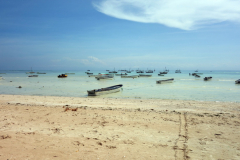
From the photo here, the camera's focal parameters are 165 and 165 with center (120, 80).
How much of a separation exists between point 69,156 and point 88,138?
1.37 meters

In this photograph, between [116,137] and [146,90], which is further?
[146,90]

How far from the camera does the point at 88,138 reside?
6.12m

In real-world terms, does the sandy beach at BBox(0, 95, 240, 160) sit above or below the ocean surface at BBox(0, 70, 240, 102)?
above

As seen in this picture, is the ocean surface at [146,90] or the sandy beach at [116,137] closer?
the sandy beach at [116,137]

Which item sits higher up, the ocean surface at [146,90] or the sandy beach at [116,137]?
the sandy beach at [116,137]

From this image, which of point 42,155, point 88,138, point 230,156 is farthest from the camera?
point 88,138

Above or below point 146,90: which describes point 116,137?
above

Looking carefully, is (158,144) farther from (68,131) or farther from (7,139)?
(7,139)

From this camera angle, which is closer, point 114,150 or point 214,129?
point 114,150

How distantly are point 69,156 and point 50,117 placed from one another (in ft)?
15.4

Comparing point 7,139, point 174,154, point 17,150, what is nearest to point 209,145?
point 174,154

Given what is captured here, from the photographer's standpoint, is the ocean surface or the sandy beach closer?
the sandy beach

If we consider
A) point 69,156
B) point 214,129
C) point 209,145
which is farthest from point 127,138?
point 214,129

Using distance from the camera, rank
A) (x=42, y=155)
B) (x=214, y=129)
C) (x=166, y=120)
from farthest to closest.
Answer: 1. (x=166, y=120)
2. (x=214, y=129)
3. (x=42, y=155)
